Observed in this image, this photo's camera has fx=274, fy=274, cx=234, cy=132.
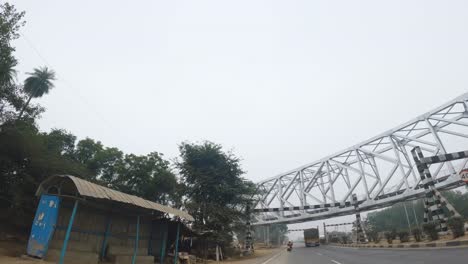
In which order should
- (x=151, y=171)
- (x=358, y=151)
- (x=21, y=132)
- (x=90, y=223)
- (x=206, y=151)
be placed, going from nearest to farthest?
1. (x=90, y=223)
2. (x=21, y=132)
3. (x=206, y=151)
4. (x=151, y=171)
5. (x=358, y=151)

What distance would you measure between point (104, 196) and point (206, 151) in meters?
17.0

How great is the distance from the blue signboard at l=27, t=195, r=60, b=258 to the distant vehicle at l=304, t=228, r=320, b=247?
48.1m

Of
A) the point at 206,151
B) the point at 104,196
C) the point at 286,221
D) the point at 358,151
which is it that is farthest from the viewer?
the point at 286,221

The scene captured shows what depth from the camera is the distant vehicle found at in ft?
166

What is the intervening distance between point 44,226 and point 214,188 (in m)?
16.3

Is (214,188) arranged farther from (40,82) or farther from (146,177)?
(40,82)

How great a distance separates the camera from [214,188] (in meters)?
26.1

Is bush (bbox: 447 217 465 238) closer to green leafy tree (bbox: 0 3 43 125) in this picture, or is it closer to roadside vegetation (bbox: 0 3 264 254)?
roadside vegetation (bbox: 0 3 264 254)

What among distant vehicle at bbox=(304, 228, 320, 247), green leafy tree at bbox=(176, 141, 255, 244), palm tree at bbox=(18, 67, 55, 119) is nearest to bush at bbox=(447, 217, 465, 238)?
green leafy tree at bbox=(176, 141, 255, 244)


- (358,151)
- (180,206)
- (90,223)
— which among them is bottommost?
(90,223)

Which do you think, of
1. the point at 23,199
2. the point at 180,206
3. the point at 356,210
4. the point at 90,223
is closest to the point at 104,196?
the point at 90,223

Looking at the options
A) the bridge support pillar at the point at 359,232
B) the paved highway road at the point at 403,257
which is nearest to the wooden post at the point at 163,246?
the paved highway road at the point at 403,257

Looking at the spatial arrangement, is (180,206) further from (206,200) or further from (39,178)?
(39,178)

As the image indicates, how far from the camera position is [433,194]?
22.1 meters
